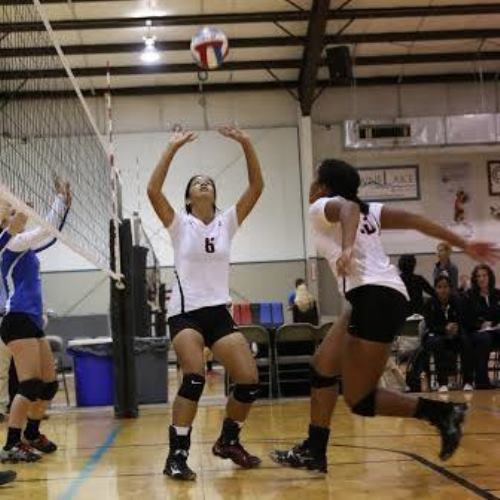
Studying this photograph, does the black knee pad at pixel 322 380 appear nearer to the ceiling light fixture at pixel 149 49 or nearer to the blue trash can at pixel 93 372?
the blue trash can at pixel 93 372

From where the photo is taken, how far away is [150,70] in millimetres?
17594

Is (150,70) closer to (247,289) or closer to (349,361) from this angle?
(247,289)

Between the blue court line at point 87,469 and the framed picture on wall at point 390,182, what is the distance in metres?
13.0

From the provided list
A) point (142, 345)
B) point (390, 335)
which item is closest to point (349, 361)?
point (390, 335)

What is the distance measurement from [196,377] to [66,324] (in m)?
14.0

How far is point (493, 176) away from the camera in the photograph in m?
18.9

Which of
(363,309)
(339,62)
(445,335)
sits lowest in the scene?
(445,335)

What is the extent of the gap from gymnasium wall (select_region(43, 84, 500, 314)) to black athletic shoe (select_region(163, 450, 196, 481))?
→ 14226 mm

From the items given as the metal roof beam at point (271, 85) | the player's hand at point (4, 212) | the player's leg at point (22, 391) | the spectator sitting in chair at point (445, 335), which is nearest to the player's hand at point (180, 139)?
the player's hand at point (4, 212)

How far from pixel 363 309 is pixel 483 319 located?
5803mm

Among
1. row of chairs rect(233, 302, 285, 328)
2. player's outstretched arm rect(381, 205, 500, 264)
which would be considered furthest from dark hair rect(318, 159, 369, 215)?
row of chairs rect(233, 302, 285, 328)

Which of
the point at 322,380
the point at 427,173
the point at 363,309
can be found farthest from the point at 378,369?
the point at 427,173

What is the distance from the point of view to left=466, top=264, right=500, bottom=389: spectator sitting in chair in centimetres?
920

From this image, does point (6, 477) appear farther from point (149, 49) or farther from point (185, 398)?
point (149, 49)
